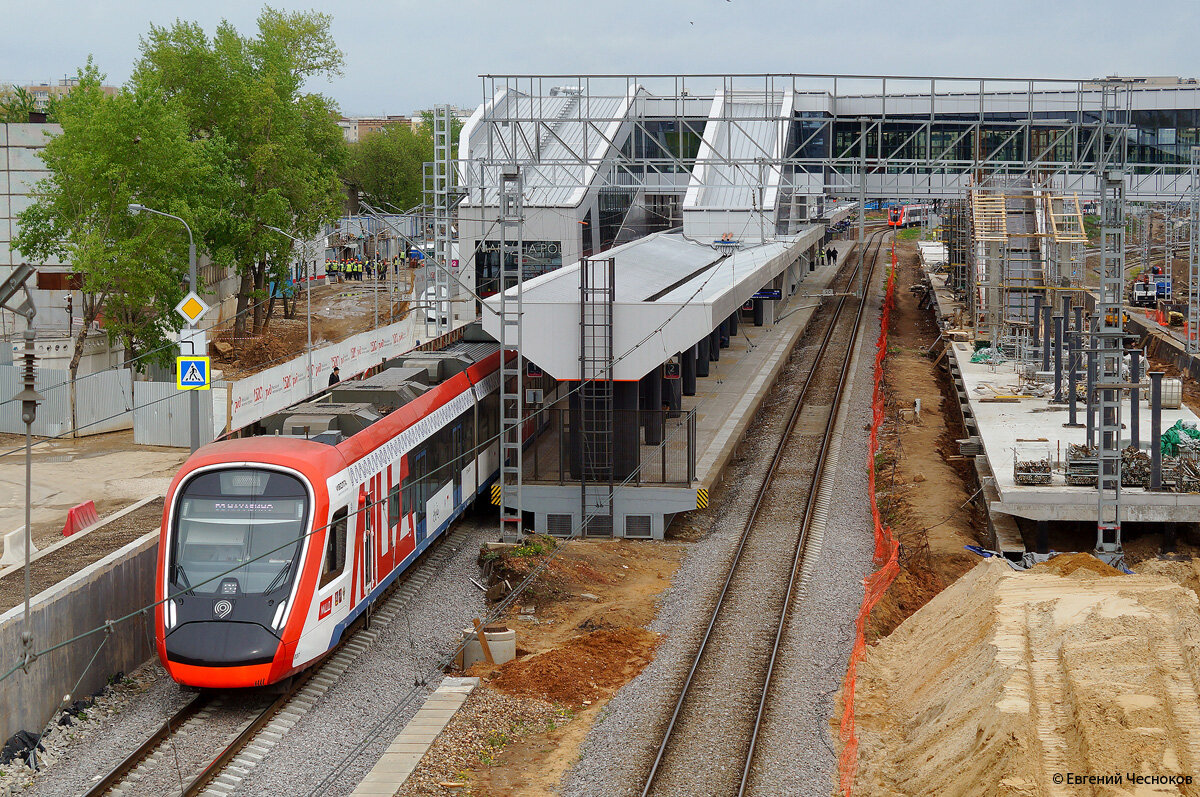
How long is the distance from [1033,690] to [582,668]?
639 centimetres

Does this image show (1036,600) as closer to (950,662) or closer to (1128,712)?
(950,662)

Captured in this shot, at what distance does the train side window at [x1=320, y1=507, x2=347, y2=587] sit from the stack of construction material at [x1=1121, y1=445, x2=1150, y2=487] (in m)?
13.8

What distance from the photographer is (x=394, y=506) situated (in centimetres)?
1911

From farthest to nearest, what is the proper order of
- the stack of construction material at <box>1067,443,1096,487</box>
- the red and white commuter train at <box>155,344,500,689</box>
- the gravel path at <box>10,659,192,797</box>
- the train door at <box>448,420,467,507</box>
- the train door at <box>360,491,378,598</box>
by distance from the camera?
1. the train door at <box>448,420,467,507</box>
2. the stack of construction material at <box>1067,443,1096,487</box>
3. the train door at <box>360,491,378,598</box>
4. the red and white commuter train at <box>155,344,500,689</box>
5. the gravel path at <box>10,659,192,797</box>

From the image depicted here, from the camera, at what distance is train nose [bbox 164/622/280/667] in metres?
15.0

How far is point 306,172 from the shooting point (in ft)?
168

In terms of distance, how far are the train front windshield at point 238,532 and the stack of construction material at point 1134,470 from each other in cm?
1453

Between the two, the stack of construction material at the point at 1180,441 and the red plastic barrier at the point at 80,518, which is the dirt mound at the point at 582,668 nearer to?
the red plastic barrier at the point at 80,518

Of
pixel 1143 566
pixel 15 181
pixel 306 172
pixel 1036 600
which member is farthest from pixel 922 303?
pixel 1036 600

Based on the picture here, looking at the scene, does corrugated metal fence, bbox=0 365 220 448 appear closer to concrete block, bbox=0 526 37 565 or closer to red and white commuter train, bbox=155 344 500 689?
concrete block, bbox=0 526 37 565

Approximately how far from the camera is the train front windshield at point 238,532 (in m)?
15.4

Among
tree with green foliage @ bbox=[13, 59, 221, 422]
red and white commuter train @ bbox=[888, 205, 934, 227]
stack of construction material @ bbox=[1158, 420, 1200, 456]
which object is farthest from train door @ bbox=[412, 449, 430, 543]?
red and white commuter train @ bbox=[888, 205, 934, 227]

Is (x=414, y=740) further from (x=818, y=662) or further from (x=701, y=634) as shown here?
(x=818, y=662)

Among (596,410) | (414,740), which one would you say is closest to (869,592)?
(596,410)
